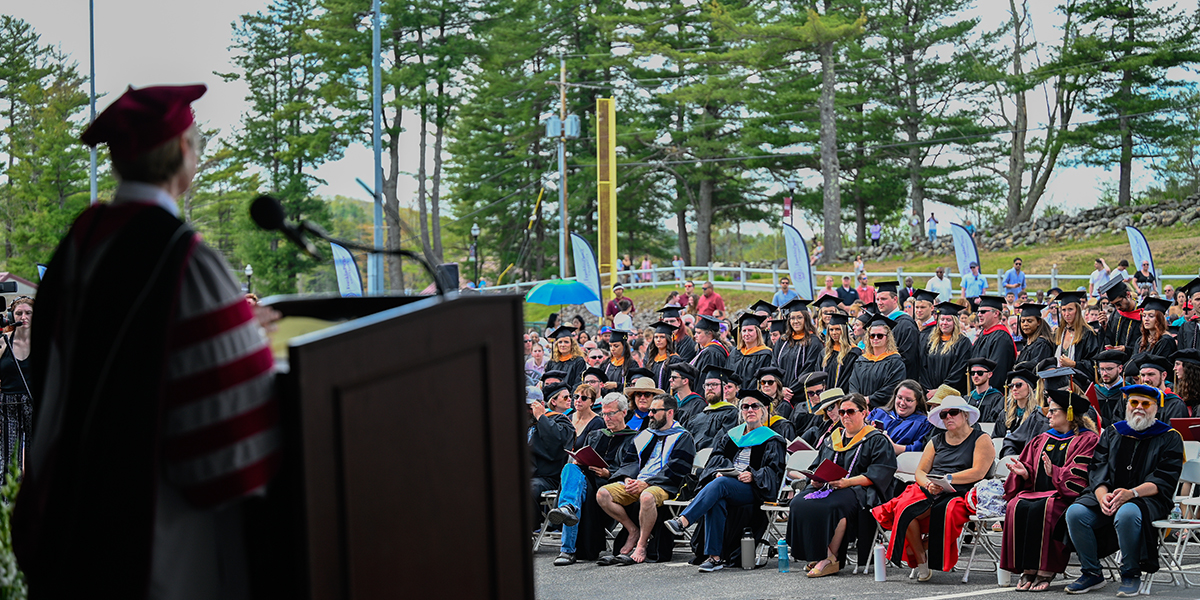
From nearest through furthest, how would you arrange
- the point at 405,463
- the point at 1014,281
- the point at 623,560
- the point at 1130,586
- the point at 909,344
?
the point at 405,463 → the point at 1130,586 → the point at 623,560 → the point at 909,344 → the point at 1014,281

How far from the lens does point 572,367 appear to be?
51.7 feet

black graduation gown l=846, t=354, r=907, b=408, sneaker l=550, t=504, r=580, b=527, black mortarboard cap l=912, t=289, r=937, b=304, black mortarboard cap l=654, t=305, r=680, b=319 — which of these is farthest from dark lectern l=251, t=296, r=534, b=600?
black mortarboard cap l=654, t=305, r=680, b=319

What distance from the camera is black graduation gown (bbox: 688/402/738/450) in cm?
1066

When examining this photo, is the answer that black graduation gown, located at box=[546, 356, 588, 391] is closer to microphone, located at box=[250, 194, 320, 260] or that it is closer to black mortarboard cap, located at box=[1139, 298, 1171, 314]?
black mortarboard cap, located at box=[1139, 298, 1171, 314]

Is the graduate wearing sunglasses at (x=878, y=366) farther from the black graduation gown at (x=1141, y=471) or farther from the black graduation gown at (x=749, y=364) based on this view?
the black graduation gown at (x=1141, y=471)

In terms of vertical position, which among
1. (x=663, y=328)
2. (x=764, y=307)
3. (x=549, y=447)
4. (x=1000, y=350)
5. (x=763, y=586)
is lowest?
(x=763, y=586)

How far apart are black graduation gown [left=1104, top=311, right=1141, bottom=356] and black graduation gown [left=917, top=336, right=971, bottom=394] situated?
1.79 meters

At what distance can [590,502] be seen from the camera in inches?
397

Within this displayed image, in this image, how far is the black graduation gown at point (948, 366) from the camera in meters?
12.5

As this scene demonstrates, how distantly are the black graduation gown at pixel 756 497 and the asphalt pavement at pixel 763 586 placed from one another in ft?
0.64

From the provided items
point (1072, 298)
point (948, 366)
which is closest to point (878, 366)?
point (948, 366)

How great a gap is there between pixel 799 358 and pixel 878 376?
5.62 feet

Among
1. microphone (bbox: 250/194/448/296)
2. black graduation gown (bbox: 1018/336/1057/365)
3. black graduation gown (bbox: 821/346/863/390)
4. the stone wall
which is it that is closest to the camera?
microphone (bbox: 250/194/448/296)

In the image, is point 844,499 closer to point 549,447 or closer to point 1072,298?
point 549,447
